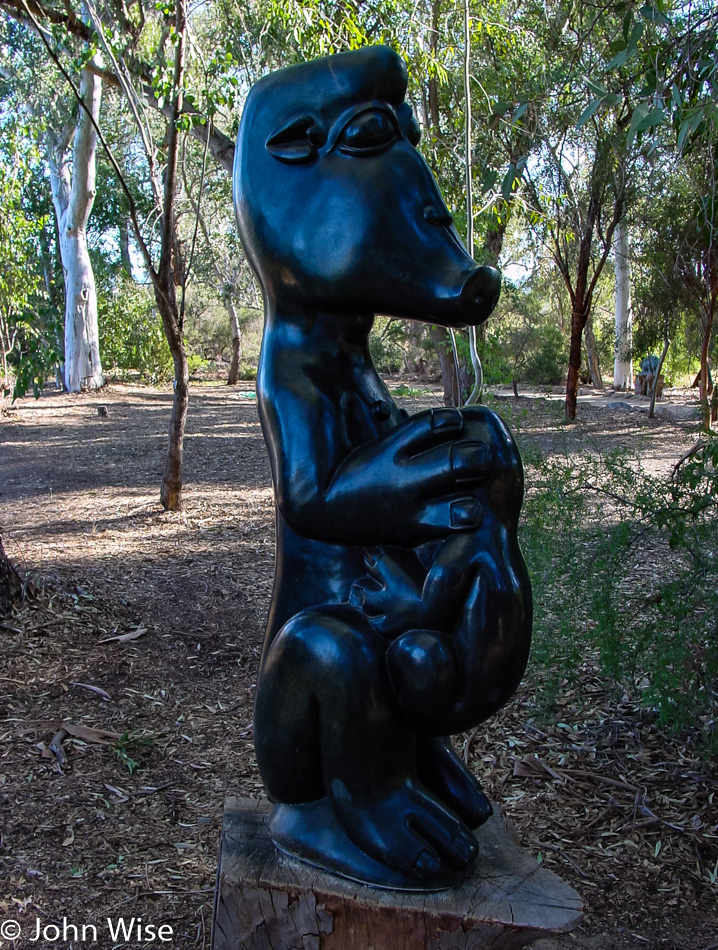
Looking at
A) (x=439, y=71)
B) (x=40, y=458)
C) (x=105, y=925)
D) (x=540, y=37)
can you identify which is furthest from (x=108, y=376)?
(x=105, y=925)

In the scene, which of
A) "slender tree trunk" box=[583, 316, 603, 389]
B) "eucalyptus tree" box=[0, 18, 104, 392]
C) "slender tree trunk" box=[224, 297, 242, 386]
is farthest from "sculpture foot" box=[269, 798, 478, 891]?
"slender tree trunk" box=[583, 316, 603, 389]

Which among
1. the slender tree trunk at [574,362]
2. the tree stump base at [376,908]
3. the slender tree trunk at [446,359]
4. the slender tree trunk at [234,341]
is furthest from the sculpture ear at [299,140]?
the slender tree trunk at [234,341]

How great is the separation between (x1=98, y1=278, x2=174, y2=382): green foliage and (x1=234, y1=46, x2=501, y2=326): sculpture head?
17851mm

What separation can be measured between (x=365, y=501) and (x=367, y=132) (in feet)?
2.34

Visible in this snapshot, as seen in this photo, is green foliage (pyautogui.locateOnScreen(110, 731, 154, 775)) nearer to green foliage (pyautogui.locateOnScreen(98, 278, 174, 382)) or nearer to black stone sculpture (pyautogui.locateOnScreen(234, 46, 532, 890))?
black stone sculpture (pyautogui.locateOnScreen(234, 46, 532, 890))

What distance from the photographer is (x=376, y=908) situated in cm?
157

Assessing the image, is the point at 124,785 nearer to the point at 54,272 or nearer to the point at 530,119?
the point at 530,119

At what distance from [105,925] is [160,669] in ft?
5.72

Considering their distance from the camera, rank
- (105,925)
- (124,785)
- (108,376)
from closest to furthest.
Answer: (105,925)
(124,785)
(108,376)

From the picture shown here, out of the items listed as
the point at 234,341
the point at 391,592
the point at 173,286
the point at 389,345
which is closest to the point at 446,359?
the point at 173,286

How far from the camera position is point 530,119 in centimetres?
916

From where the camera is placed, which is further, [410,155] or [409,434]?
[410,155]

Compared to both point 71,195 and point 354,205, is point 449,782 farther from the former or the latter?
point 71,195

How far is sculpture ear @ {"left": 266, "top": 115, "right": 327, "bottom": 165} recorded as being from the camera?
5.27 feet
